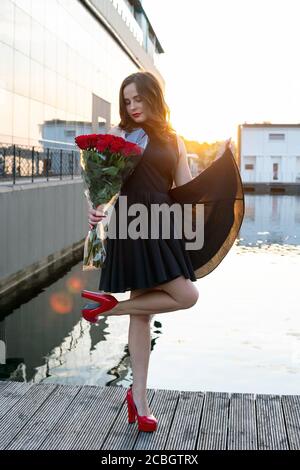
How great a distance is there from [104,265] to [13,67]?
51.8ft

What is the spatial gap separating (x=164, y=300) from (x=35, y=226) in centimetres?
1112

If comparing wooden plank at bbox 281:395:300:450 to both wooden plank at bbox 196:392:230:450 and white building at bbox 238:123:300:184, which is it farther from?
white building at bbox 238:123:300:184

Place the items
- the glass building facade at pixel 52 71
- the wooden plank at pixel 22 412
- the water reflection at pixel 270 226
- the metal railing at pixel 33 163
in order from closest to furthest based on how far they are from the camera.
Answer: the wooden plank at pixel 22 412, the metal railing at pixel 33 163, the glass building facade at pixel 52 71, the water reflection at pixel 270 226

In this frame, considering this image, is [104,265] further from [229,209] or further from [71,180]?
[71,180]

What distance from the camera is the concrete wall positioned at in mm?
12883

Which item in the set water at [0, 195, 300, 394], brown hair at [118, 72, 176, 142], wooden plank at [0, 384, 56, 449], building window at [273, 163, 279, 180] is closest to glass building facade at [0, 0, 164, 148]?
water at [0, 195, 300, 394]

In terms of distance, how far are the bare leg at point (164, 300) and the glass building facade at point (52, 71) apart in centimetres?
1435

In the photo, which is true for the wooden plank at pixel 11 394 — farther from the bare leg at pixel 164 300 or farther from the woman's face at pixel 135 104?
the woman's face at pixel 135 104

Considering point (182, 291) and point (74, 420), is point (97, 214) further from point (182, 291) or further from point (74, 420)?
point (74, 420)

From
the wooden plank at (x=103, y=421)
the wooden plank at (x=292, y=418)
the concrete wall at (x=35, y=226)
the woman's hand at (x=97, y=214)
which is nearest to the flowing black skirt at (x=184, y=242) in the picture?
the woman's hand at (x=97, y=214)

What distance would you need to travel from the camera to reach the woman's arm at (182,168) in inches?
170

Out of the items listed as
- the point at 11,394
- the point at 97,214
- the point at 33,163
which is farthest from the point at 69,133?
the point at 97,214

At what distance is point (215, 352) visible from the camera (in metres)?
9.54

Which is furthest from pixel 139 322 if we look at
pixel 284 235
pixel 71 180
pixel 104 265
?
pixel 284 235
